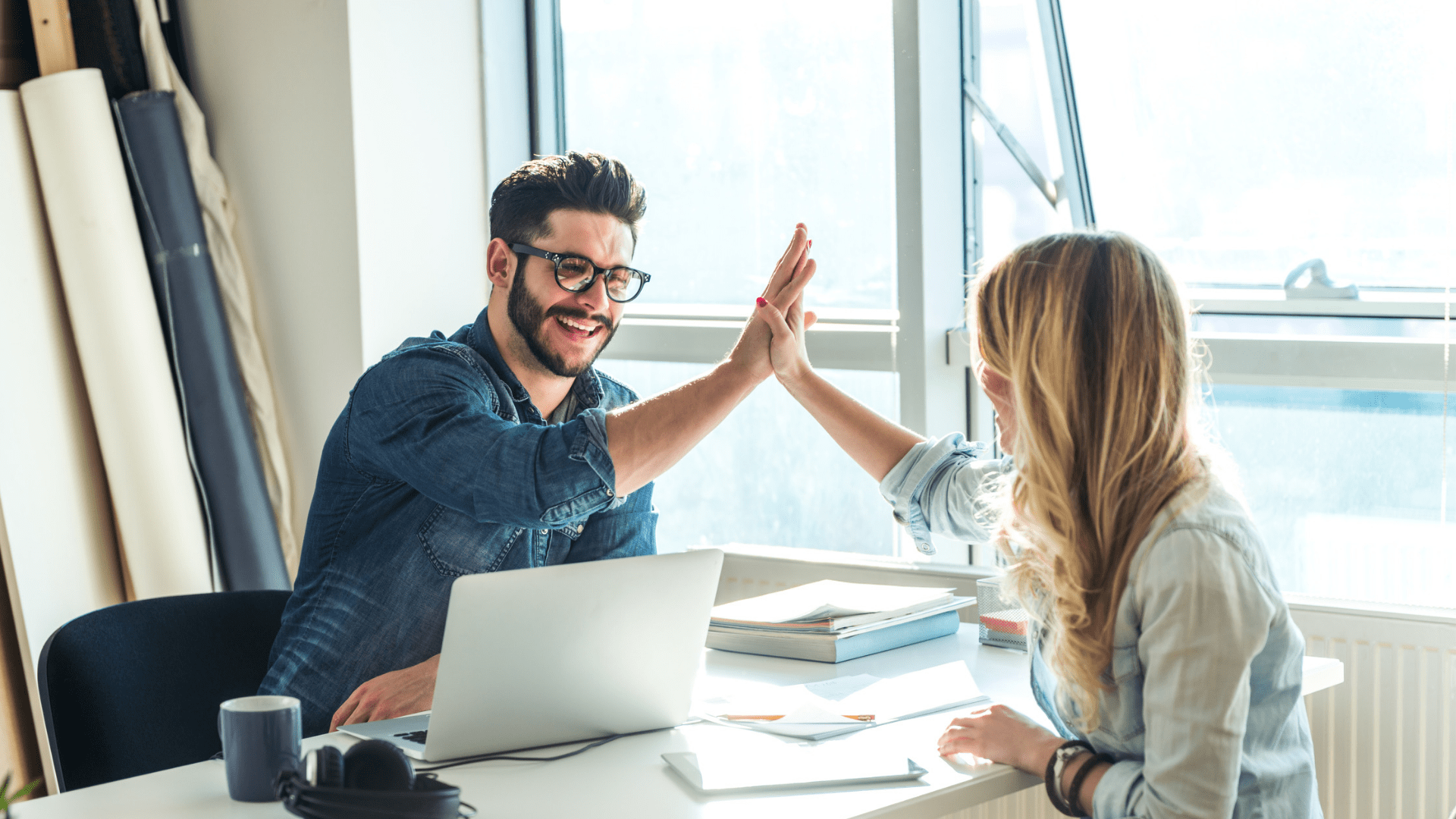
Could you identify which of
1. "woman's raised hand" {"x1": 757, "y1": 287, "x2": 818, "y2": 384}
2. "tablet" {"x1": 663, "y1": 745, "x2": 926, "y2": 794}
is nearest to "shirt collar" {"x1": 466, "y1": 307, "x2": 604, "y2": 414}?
"woman's raised hand" {"x1": 757, "y1": 287, "x2": 818, "y2": 384}

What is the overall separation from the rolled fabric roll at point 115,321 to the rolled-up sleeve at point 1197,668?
7.62ft

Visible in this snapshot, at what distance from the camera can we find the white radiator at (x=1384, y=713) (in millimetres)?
2055

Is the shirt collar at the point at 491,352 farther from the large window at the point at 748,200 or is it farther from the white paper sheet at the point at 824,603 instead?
the large window at the point at 748,200

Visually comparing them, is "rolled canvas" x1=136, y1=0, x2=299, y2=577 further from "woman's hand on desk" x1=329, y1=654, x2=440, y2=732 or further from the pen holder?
the pen holder

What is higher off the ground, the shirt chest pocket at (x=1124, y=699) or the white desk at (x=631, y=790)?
the shirt chest pocket at (x=1124, y=699)

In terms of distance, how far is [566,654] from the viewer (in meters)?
1.40

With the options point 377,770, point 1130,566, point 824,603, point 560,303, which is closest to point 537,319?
point 560,303

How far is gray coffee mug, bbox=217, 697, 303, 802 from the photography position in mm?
1278

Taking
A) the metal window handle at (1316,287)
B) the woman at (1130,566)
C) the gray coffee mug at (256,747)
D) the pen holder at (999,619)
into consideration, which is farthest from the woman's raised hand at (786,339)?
the metal window handle at (1316,287)

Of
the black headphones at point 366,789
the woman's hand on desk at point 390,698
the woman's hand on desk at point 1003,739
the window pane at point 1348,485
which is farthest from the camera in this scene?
the window pane at point 1348,485

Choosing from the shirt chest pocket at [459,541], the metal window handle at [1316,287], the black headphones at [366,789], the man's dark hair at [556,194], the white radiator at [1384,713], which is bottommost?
the white radiator at [1384,713]

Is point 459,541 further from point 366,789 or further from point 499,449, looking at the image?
point 366,789

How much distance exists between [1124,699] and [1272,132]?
1645 millimetres

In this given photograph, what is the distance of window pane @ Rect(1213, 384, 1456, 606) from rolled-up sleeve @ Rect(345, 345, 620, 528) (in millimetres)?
1451
